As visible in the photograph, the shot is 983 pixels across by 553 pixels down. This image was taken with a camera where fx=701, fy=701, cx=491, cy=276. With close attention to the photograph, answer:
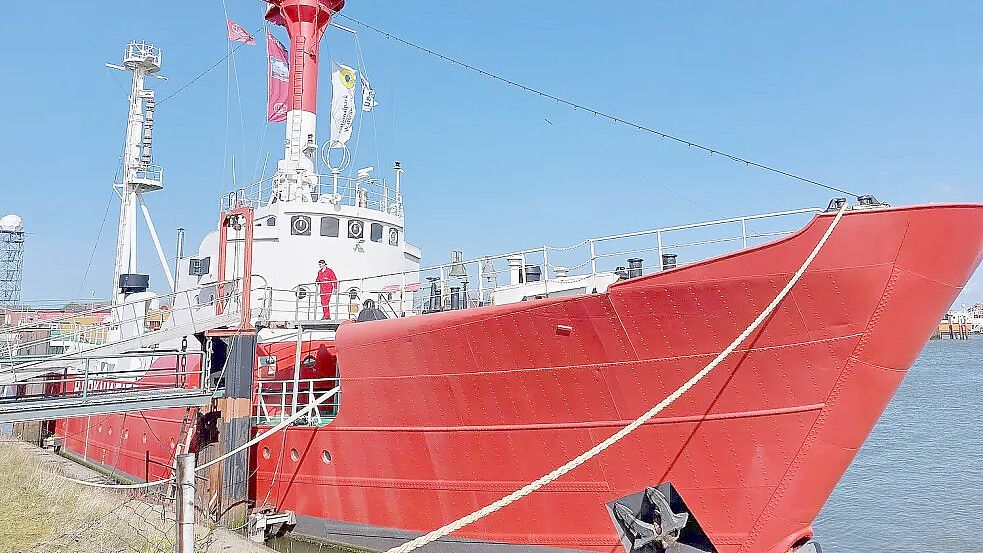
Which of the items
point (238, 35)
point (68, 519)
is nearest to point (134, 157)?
point (238, 35)

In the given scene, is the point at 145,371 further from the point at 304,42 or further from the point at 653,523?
the point at 653,523

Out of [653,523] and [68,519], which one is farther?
[68,519]

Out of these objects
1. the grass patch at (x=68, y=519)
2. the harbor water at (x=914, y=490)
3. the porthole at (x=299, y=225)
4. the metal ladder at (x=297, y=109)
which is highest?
the metal ladder at (x=297, y=109)

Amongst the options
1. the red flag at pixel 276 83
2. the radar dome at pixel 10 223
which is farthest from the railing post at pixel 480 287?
the radar dome at pixel 10 223

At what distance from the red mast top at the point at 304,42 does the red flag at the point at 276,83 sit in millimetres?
593

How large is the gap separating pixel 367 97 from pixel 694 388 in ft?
39.4

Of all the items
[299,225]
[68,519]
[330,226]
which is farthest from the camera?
[330,226]

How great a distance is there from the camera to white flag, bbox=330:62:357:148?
16453 mm

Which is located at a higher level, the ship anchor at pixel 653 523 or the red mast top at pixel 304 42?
the red mast top at pixel 304 42

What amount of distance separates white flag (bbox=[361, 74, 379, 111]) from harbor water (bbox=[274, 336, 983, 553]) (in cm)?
1015

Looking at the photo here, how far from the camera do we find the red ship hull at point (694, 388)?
7.02m

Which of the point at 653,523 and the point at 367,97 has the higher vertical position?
the point at 367,97

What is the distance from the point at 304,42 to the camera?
617 inches

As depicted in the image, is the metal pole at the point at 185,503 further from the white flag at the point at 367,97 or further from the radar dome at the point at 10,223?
the radar dome at the point at 10,223
